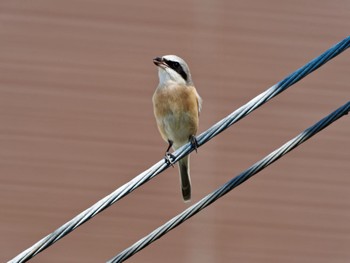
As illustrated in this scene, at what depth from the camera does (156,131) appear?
8.28 m

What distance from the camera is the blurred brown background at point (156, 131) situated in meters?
8.09

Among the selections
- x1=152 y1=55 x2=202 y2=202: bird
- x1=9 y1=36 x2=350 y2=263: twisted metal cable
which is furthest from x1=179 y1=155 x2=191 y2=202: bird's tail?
x1=9 y1=36 x2=350 y2=263: twisted metal cable

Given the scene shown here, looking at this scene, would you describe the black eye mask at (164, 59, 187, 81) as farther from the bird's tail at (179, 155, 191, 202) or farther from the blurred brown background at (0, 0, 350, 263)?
the blurred brown background at (0, 0, 350, 263)

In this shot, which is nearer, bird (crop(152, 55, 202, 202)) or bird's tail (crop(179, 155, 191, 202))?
bird (crop(152, 55, 202, 202))

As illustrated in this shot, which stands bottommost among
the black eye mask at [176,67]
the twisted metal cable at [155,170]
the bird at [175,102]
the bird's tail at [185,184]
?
the twisted metal cable at [155,170]

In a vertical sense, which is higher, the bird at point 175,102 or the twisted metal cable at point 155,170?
the bird at point 175,102

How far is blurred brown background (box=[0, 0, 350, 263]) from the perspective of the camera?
26.5 ft

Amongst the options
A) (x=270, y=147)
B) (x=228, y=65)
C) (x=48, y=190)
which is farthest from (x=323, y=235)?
(x=48, y=190)

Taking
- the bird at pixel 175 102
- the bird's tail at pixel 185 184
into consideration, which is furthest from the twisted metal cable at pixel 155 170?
the bird's tail at pixel 185 184

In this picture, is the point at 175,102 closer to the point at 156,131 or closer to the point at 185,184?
the point at 185,184

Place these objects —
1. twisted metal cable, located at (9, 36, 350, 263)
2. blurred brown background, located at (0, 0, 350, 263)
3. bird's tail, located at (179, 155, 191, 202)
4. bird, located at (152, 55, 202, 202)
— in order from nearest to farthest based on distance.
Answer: twisted metal cable, located at (9, 36, 350, 263) < bird, located at (152, 55, 202, 202) < bird's tail, located at (179, 155, 191, 202) < blurred brown background, located at (0, 0, 350, 263)

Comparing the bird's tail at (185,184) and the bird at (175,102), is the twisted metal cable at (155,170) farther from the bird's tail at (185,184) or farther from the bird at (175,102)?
the bird's tail at (185,184)

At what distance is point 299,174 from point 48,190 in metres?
2.23

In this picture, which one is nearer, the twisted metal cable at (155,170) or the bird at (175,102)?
the twisted metal cable at (155,170)
